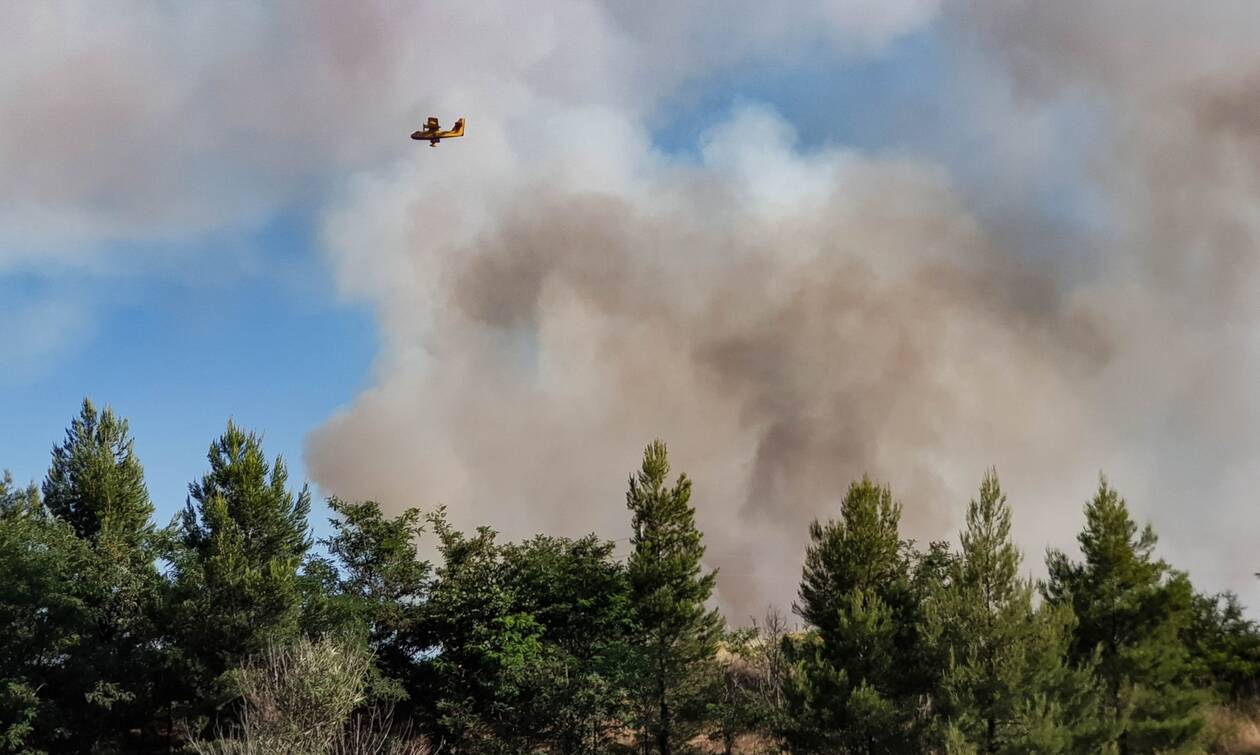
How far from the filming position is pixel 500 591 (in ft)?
200

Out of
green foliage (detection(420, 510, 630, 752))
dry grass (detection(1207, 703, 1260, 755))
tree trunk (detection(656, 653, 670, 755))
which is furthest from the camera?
green foliage (detection(420, 510, 630, 752))

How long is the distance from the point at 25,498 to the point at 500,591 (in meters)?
32.7

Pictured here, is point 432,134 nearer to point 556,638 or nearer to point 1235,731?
point 556,638

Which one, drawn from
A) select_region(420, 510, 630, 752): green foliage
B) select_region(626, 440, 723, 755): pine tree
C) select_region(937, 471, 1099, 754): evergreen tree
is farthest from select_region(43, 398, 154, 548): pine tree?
select_region(937, 471, 1099, 754): evergreen tree

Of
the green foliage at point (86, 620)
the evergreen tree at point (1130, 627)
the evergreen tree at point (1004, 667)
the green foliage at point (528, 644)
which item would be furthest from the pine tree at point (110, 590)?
the evergreen tree at point (1130, 627)

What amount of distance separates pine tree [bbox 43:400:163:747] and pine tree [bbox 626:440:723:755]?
29536 mm

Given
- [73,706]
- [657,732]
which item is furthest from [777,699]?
[73,706]

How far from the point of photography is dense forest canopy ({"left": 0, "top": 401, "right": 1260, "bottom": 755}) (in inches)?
1576

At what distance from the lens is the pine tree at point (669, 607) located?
5234cm

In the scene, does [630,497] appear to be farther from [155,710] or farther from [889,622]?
[155,710]

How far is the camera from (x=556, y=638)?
6038 cm

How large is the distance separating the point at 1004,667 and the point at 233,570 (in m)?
40.5

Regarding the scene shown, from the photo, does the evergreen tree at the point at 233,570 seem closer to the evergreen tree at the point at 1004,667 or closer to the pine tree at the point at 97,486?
the pine tree at the point at 97,486

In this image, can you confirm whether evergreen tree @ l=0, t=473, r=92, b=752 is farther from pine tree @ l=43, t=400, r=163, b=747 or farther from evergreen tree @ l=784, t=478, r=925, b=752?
evergreen tree @ l=784, t=478, r=925, b=752
